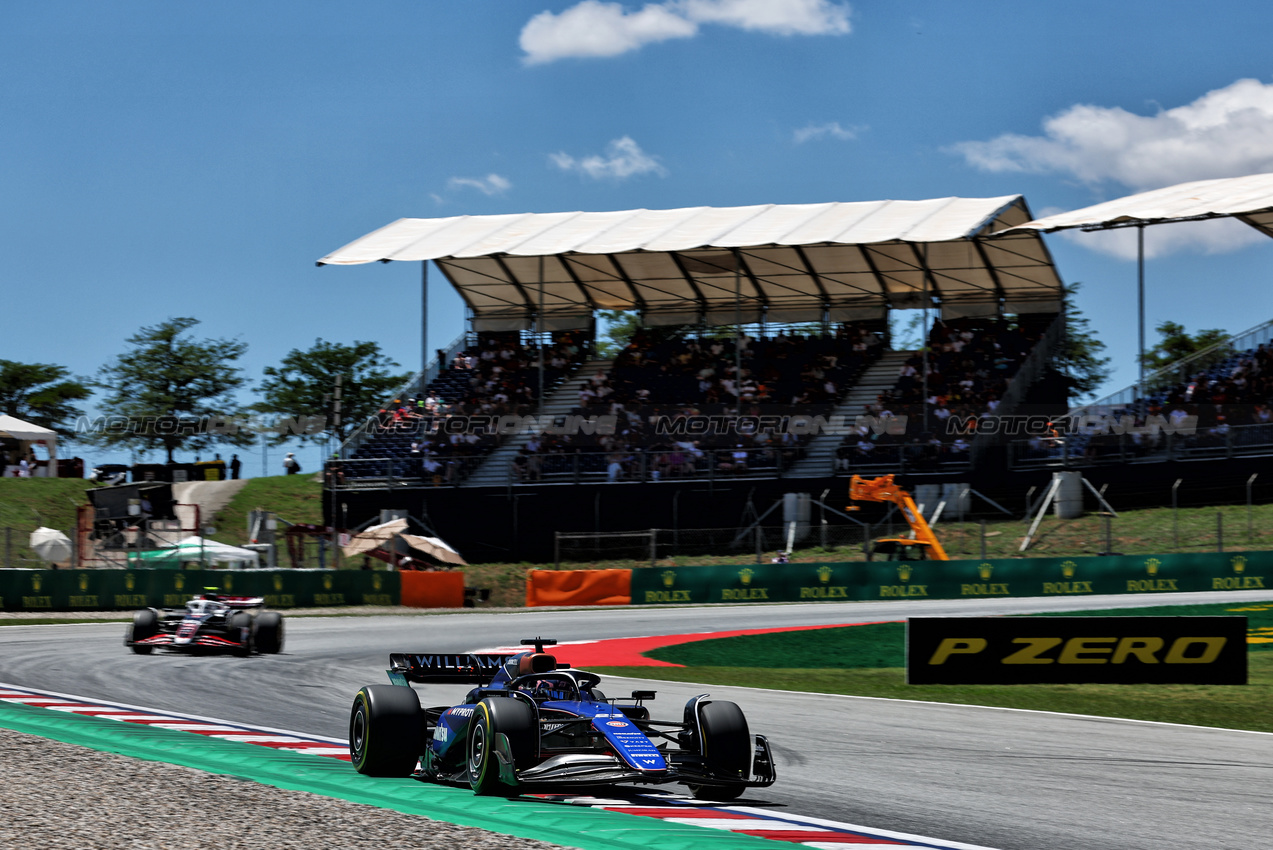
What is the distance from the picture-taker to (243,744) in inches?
425

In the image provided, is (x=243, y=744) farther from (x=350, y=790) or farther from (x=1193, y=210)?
(x=1193, y=210)

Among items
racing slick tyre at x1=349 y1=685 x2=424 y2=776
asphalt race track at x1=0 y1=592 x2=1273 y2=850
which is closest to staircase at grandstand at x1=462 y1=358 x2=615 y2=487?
asphalt race track at x1=0 y1=592 x2=1273 y2=850

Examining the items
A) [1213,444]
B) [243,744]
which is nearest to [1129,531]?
[1213,444]

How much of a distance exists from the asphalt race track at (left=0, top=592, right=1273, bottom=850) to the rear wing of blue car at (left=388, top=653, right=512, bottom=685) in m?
2.21

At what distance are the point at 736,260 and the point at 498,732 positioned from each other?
35.5m

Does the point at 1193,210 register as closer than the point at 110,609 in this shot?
No

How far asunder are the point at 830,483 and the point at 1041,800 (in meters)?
29.3

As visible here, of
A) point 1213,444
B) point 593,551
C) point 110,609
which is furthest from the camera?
point 593,551

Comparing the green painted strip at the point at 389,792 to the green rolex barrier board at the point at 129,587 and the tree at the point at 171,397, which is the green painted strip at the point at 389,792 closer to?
the green rolex barrier board at the point at 129,587

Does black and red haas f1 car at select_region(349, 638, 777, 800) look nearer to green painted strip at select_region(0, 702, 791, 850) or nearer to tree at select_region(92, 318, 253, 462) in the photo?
green painted strip at select_region(0, 702, 791, 850)

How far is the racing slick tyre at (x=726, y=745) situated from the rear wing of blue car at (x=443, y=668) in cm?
179

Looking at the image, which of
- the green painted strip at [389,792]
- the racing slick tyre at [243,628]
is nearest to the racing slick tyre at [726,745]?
the green painted strip at [389,792]

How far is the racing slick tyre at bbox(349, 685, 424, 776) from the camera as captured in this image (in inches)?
358

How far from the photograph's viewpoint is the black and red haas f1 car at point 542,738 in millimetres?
8141
